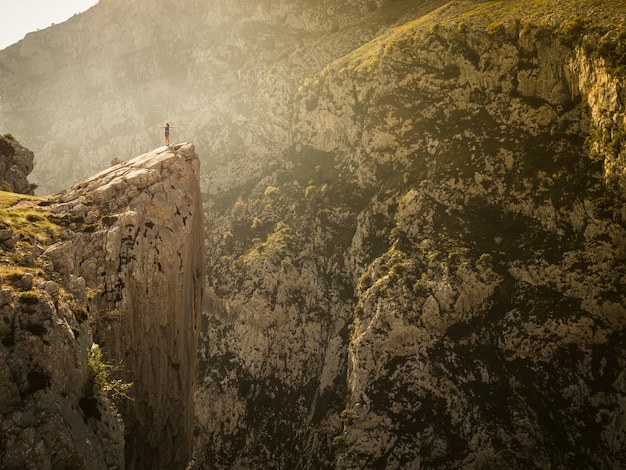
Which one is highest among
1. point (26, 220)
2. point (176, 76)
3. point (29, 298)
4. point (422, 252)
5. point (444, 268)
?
point (176, 76)

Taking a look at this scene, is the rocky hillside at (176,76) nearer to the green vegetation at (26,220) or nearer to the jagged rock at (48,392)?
the green vegetation at (26,220)

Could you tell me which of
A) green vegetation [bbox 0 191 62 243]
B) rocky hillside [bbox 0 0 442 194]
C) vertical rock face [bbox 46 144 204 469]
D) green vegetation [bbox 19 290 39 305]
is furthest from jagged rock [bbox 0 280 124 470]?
rocky hillside [bbox 0 0 442 194]

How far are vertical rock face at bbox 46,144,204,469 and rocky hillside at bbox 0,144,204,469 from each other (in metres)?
0.10

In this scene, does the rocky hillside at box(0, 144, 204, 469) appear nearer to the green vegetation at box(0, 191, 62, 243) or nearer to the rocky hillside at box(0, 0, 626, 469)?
the green vegetation at box(0, 191, 62, 243)

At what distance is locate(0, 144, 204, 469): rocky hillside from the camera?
20.1 m

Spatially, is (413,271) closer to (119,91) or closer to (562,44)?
(562,44)

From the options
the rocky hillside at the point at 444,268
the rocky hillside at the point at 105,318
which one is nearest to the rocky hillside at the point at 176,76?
the rocky hillside at the point at 444,268

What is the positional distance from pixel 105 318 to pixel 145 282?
451 cm

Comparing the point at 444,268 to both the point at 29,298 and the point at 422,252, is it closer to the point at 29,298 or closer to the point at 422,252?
the point at 422,252

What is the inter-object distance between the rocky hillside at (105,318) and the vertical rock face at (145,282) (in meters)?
0.10

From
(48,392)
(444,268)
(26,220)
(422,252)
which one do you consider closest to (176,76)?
(422,252)

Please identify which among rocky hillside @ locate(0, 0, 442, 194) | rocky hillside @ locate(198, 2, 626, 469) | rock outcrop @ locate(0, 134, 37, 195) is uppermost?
rocky hillside @ locate(0, 0, 442, 194)

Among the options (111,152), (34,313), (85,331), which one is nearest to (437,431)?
(85,331)

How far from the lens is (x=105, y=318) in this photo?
3128 centimetres
